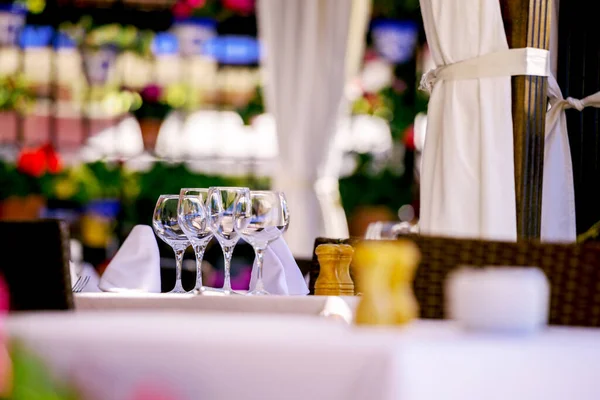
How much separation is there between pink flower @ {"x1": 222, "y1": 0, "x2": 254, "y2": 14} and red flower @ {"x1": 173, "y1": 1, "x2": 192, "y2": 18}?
0.21 m

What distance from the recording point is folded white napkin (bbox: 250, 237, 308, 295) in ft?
7.66

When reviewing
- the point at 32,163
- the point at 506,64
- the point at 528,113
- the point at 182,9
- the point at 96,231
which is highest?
the point at 182,9

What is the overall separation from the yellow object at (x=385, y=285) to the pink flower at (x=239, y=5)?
5.10 metres

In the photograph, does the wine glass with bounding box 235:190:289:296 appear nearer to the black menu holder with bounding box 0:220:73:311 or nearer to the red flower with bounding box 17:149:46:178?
the black menu holder with bounding box 0:220:73:311

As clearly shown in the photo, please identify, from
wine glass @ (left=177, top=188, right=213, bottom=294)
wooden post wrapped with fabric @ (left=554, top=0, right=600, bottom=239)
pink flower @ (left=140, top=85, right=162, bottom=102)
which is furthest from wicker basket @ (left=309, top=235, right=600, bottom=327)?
pink flower @ (left=140, top=85, right=162, bottom=102)

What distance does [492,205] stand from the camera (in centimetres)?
257

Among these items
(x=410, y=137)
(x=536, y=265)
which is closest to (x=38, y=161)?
(x=410, y=137)

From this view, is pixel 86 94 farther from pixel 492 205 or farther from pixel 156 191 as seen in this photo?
pixel 492 205

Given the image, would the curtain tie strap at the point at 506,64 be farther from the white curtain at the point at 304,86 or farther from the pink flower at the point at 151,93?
the pink flower at the point at 151,93

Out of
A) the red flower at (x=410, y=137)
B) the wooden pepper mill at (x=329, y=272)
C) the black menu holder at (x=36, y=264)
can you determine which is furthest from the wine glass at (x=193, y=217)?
the red flower at (x=410, y=137)

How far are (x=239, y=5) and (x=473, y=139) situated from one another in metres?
3.69

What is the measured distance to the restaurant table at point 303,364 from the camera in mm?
944

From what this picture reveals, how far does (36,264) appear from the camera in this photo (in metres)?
1.65

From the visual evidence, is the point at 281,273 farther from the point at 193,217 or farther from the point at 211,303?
the point at 211,303
